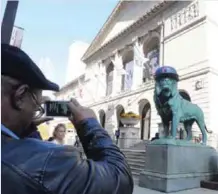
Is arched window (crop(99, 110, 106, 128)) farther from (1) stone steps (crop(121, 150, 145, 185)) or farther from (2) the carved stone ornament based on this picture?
(1) stone steps (crop(121, 150, 145, 185))

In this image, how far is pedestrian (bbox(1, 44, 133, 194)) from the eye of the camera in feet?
2.92

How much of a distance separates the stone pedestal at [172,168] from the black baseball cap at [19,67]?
20.5ft

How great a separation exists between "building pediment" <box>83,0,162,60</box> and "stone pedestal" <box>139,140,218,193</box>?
76.4 feet

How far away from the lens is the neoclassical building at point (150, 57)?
811 inches

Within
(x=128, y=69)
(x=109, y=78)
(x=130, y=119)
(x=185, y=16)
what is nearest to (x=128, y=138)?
(x=130, y=119)

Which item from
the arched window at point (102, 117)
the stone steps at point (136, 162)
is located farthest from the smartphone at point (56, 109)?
the arched window at point (102, 117)

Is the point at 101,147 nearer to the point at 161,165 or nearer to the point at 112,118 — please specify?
the point at 161,165

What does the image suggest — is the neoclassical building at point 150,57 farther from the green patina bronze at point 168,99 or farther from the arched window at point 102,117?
the green patina bronze at point 168,99

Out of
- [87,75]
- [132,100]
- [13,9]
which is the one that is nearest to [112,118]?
[132,100]

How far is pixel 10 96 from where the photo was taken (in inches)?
41.2

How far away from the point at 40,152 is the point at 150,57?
28.1 metres

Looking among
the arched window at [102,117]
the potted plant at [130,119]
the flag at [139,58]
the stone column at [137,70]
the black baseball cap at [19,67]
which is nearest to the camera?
the black baseball cap at [19,67]

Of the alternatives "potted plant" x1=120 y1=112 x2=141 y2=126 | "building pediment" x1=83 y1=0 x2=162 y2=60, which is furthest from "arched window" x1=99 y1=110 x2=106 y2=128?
"potted plant" x1=120 y1=112 x2=141 y2=126

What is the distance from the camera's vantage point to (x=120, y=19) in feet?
115
